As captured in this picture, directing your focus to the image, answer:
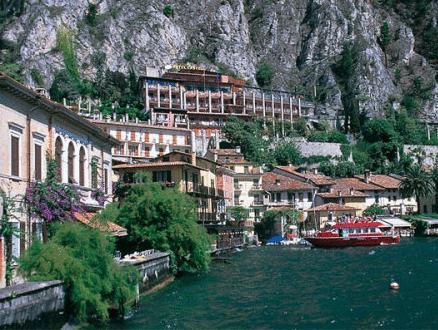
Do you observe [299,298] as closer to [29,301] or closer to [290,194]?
[29,301]

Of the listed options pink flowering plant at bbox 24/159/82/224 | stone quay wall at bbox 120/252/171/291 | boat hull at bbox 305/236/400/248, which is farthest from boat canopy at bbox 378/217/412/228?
pink flowering plant at bbox 24/159/82/224

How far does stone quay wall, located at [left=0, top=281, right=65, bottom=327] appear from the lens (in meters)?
19.7

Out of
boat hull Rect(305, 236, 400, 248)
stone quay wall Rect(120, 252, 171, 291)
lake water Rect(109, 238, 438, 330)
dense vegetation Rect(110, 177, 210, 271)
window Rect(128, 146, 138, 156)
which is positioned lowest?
lake water Rect(109, 238, 438, 330)

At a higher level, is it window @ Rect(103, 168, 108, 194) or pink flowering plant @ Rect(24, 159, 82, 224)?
window @ Rect(103, 168, 108, 194)

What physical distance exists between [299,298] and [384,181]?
278ft

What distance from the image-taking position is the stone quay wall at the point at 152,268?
35106mm

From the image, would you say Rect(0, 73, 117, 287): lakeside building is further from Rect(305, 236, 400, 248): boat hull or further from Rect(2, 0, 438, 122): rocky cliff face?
Rect(2, 0, 438, 122): rocky cliff face

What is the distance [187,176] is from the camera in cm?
6500

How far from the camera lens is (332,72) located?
170 metres

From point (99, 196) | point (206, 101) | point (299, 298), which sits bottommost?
point (299, 298)

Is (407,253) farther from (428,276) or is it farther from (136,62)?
(136,62)

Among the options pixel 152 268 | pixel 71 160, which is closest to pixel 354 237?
pixel 152 268

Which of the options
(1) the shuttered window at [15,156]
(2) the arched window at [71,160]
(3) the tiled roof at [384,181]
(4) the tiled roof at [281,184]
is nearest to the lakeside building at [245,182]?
(4) the tiled roof at [281,184]

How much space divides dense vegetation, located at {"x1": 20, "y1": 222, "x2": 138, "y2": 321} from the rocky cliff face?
10961 centimetres
